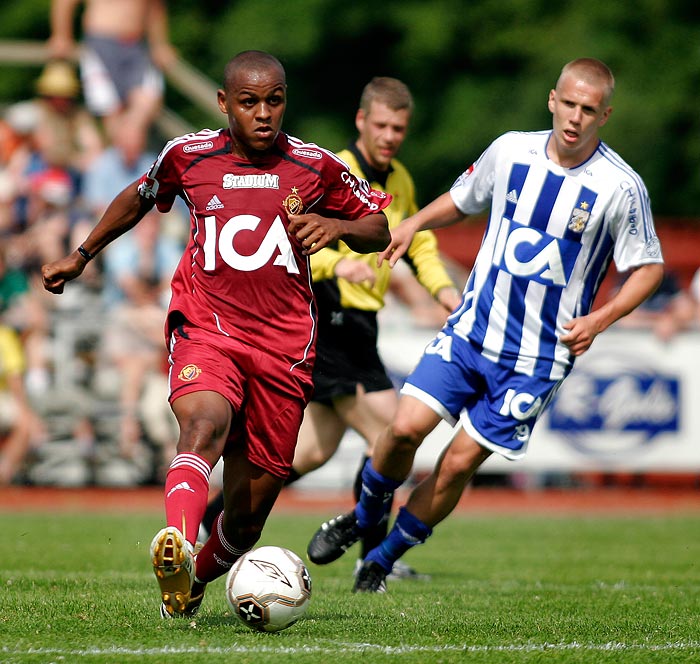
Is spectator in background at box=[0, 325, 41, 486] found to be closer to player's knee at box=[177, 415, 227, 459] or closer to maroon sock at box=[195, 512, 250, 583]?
maroon sock at box=[195, 512, 250, 583]

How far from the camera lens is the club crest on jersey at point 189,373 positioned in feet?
16.6

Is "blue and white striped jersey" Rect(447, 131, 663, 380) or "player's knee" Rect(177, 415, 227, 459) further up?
"blue and white striped jersey" Rect(447, 131, 663, 380)

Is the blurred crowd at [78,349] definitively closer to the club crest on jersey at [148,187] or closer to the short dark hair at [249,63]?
the club crest on jersey at [148,187]

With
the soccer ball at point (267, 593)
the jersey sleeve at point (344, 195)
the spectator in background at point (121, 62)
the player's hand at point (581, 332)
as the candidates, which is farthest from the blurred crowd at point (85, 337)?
the soccer ball at point (267, 593)

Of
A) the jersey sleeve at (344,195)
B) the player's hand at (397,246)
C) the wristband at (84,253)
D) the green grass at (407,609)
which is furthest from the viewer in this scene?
the player's hand at (397,246)

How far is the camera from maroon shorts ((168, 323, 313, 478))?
16.9ft

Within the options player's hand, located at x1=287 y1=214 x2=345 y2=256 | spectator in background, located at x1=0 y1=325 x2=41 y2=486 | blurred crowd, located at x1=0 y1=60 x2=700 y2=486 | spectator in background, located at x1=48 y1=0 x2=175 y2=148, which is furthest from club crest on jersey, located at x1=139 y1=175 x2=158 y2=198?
spectator in background, located at x1=48 y1=0 x2=175 y2=148

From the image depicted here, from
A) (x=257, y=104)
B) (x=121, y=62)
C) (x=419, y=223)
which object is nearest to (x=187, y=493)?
(x=257, y=104)

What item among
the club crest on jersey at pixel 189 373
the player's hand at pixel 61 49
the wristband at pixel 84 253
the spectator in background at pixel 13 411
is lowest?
the spectator in background at pixel 13 411

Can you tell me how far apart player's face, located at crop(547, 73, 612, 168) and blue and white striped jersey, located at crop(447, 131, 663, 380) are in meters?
0.07

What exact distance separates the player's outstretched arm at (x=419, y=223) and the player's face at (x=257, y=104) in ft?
3.18

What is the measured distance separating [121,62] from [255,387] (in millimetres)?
13288

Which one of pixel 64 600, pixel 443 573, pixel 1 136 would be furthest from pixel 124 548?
pixel 1 136

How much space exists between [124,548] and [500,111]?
57.0 feet
